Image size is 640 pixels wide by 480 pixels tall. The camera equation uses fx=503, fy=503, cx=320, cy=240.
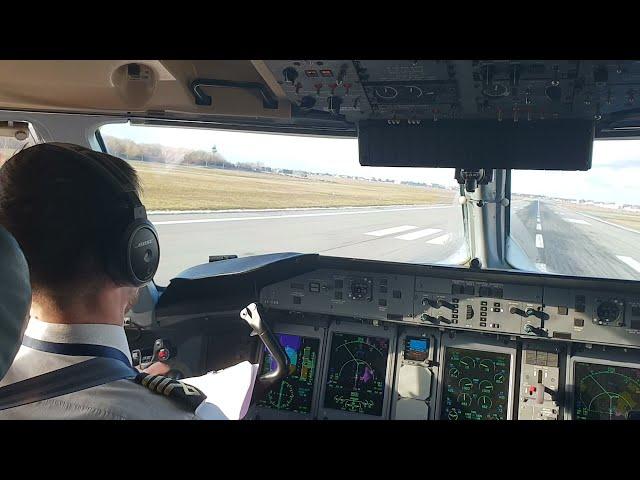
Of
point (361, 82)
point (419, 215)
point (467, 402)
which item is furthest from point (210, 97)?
point (467, 402)

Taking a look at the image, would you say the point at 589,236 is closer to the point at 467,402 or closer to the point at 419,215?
the point at 419,215

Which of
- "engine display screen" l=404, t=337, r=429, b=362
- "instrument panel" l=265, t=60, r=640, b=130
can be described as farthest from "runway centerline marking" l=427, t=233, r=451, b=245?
"instrument panel" l=265, t=60, r=640, b=130

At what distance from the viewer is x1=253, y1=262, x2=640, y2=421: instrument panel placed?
2775mm

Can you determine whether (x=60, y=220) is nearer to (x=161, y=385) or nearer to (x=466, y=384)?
(x=161, y=385)

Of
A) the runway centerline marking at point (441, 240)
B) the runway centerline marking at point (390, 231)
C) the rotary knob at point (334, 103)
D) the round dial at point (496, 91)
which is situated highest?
the rotary knob at point (334, 103)

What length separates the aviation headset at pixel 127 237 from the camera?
100 centimetres

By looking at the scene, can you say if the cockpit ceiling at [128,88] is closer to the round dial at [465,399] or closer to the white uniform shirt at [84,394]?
the white uniform shirt at [84,394]

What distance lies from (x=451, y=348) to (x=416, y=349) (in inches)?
8.2

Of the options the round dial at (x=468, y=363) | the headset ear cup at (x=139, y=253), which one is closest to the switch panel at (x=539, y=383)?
the round dial at (x=468, y=363)

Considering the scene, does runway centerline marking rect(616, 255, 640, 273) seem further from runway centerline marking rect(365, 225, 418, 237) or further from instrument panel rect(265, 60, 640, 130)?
runway centerline marking rect(365, 225, 418, 237)

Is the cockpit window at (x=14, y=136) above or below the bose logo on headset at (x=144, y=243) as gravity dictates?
above

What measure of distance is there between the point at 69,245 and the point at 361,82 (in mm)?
1397

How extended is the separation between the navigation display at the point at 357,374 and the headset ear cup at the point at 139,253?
6.95 feet

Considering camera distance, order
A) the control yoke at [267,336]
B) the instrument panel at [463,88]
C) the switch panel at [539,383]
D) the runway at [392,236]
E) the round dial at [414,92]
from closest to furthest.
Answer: the instrument panel at [463,88] → the round dial at [414,92] → the control yoke at [267,336] → the switch panel at [539,383] → the runway at [392,236]
